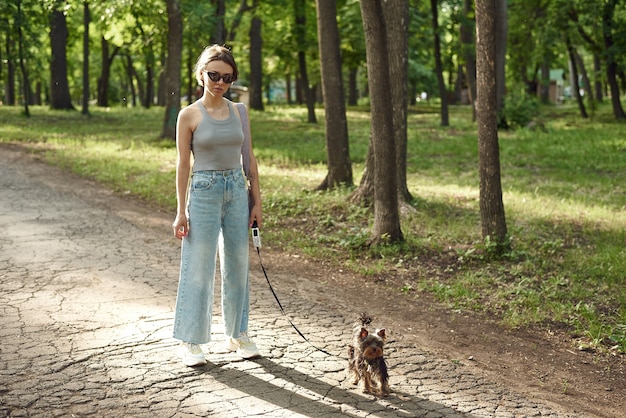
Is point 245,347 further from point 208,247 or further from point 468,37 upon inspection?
point 468,37

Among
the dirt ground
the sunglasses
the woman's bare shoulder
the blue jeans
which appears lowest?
the dirt ground

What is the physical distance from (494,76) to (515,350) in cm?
348

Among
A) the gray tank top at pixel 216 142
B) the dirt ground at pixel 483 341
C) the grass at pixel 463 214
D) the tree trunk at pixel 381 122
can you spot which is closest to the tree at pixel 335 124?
the grass at pixel 463 214

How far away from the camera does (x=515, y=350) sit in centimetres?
663

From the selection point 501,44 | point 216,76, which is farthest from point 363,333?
point 501,44

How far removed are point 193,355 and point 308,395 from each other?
94cm

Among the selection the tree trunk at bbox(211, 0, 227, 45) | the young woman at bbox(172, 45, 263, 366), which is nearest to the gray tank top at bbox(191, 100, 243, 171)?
the young woman at bbox(172, 45, 263, 366)

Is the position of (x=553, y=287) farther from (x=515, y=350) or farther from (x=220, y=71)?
→ (x=220, y=71)

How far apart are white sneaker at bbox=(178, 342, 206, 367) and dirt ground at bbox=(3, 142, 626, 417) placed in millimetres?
1795

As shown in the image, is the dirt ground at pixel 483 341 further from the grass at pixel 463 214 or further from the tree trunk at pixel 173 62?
the tree trunk at pixel 173 62

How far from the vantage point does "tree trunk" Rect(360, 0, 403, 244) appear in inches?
372

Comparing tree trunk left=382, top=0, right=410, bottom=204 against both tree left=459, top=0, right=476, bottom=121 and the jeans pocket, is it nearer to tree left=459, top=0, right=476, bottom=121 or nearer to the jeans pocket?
the jeans pocket

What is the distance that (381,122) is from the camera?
9.60 meters

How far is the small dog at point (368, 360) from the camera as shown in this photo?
5.07 m
